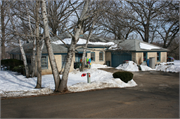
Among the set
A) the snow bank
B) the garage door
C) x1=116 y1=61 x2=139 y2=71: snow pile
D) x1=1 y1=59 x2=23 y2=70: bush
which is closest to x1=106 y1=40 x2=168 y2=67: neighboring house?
the garage door

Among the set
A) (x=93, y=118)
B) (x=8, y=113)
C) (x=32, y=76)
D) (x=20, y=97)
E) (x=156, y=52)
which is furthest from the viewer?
(x=156, y=52)

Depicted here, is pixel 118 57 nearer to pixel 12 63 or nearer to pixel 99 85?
pixel 99 85

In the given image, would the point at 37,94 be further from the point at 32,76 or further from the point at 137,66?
the point at 137,66

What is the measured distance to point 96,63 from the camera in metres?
24.9

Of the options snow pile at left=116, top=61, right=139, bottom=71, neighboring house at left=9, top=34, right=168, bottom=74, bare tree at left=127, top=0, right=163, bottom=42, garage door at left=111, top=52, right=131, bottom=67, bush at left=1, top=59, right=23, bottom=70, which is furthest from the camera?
garage door at left=111, top=52, right=131, bottom=67

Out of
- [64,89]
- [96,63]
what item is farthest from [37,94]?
[96,63]

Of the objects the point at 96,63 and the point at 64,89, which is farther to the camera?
the point at 96,63

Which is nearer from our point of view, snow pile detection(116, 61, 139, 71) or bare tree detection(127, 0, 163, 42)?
bare tree detection(127, 0, 163, 42)

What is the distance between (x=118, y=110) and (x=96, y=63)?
19.2 m

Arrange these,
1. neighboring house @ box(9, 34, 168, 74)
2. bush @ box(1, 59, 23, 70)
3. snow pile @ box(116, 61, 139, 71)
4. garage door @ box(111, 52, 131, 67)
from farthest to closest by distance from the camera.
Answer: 1. garage door @ box(111, 52, 131, 67)
2. neighboring house @ box(9, 34, 168, 74)
3. bush @ box(1, 59, 23, 70)
4. snow pile @ box(116, 61, 139, 71)

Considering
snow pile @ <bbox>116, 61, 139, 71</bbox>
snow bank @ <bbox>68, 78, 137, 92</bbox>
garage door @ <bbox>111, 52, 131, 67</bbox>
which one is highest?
garage door @ <bbox>111, 52, 131, 67</bbox>

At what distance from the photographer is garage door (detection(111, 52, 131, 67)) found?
23180mm

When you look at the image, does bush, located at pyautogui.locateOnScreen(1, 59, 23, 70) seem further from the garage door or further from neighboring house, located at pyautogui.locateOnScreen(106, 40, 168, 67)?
the garage door

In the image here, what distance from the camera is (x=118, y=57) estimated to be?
24.2 meters
